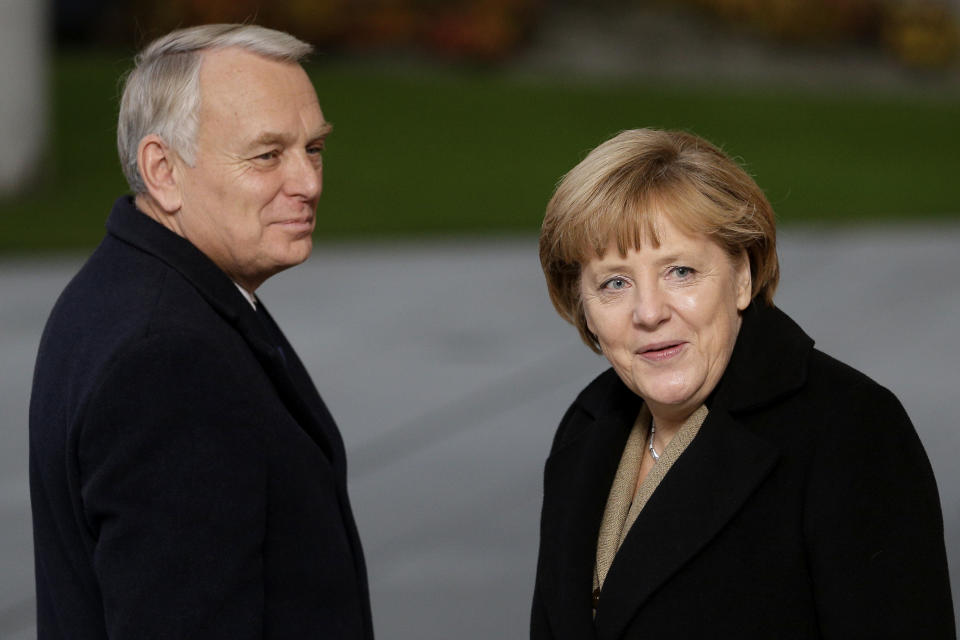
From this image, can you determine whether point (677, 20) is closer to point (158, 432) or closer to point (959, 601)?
point (959, 601)

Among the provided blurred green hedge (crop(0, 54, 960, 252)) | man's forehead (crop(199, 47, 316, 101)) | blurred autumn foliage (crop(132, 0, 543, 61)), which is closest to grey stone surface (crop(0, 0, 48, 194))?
blurred green hedge (crop(0, 54, 960, 252))

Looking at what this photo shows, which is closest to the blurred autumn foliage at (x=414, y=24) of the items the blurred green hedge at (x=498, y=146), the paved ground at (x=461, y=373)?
the blurred green hedge at (x=498, y=146)

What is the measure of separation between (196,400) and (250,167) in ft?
1.83

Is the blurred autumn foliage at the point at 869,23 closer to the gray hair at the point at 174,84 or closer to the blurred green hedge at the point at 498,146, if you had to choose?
the blurred green hedge at the point at 498,146

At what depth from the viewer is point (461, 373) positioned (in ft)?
29.2

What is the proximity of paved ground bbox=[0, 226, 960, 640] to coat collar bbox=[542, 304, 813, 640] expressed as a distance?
2511 mm

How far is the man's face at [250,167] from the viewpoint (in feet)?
9.20

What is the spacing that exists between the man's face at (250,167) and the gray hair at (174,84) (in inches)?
0.8

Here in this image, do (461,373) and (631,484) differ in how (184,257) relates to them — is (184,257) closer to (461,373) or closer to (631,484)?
(631,484)

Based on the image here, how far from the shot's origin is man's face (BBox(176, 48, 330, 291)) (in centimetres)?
280

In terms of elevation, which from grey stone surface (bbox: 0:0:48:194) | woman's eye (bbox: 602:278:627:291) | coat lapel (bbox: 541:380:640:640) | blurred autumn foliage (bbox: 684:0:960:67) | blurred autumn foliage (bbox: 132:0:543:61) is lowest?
coat lapel (bbox: 541:380:640:640)

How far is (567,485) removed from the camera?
300 centimetres

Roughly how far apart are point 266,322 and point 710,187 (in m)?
1.06

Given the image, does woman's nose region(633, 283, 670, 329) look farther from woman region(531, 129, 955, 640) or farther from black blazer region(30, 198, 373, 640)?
black blazer region(30, 198, 373, 640)
